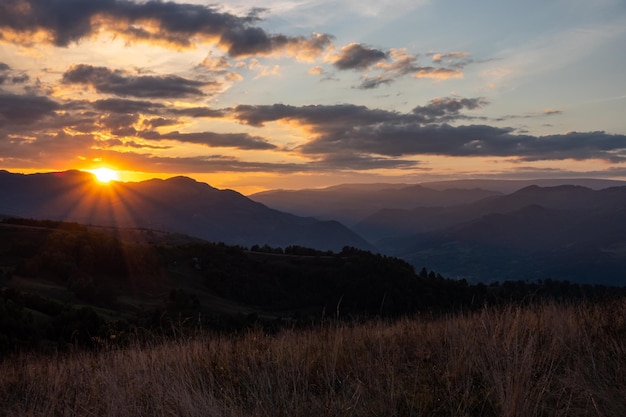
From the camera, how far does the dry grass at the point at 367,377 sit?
4.64 m

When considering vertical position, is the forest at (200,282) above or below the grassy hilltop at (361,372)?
below

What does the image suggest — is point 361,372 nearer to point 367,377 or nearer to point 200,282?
point 367,377

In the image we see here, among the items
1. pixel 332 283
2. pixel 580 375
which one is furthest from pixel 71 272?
pixel 580 375

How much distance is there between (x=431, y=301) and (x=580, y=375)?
261 ft

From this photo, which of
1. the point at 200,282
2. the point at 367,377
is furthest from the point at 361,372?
the point at 200,282

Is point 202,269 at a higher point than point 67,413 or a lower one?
lower

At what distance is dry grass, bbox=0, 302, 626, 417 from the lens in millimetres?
4637

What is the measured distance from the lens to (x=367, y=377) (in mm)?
5473

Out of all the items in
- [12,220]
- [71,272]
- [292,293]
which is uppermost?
[12,220]

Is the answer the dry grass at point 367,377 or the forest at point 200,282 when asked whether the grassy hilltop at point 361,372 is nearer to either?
the dry grass at point 367,377

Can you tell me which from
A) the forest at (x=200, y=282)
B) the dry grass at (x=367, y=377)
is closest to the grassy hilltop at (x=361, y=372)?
the dry grass at (x=367, y=377)

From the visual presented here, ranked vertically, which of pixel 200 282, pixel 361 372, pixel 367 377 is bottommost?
pixel 200 282

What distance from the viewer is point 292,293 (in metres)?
95.9

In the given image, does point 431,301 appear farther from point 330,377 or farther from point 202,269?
point 330,377
